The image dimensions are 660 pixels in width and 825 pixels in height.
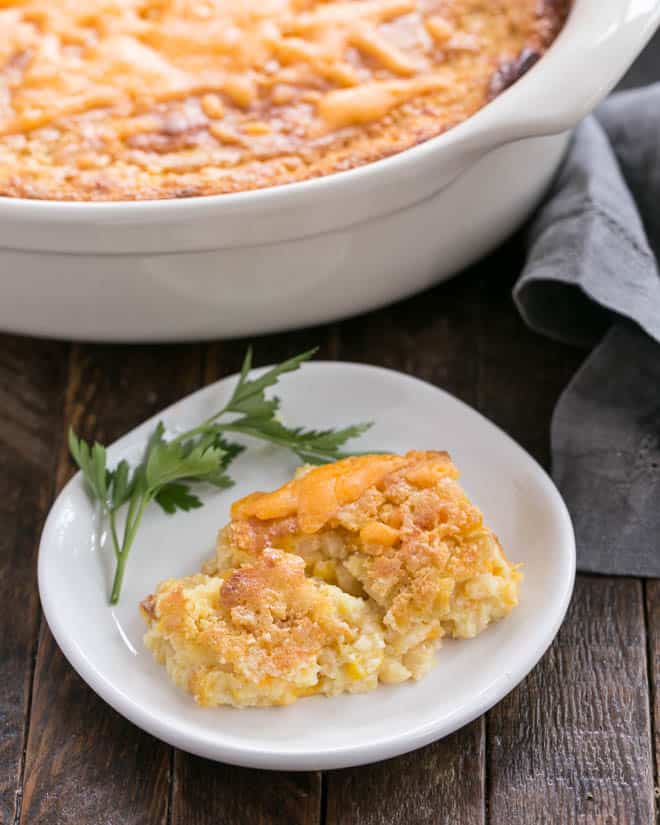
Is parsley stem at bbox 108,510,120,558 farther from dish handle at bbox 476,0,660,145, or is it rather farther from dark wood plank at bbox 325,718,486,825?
dish handle at bbox 476,0,660,145

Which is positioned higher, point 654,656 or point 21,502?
point 654,656

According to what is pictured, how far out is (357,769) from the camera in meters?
1.51

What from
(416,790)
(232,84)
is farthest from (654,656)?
(232,84)

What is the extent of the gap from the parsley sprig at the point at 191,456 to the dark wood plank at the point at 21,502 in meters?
0.16

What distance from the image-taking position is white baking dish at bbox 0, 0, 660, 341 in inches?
66.4

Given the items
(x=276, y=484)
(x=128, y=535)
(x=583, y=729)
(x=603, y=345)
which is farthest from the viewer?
(x=603, y=345)

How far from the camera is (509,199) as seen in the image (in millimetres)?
1965

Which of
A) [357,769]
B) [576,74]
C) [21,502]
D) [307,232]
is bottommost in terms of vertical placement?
[21,502]

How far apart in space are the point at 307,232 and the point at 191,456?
1.18 feet

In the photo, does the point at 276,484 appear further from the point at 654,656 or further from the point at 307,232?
the point at 654,656

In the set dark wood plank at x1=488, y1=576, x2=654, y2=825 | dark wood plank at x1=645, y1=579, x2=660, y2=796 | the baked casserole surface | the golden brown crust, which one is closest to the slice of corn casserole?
the baked casserole surface

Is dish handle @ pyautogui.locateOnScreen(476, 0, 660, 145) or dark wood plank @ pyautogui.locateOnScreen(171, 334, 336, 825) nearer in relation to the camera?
dark wood plank @ pyautogui.locateOnScreen(171, 334, 336, 825)

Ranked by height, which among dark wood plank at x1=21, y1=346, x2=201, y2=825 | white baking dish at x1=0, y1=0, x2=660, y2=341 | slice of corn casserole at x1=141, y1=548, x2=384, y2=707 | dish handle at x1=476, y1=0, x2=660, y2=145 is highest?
dish handle at x1=476, y1=0, x2=660, y2=145

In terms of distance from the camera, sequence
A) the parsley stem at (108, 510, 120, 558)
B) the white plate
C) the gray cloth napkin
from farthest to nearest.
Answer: the gray cloth napkin < the parsley stem at (108, 510, 120, 558) < the white plate
